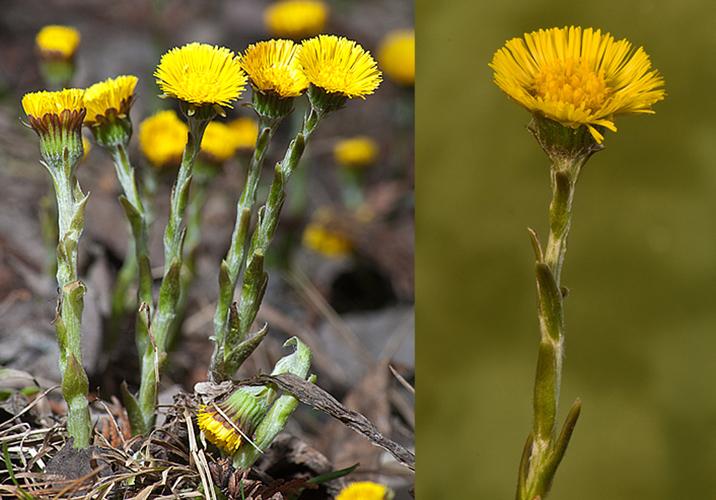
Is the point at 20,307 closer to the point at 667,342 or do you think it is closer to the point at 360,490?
the point at 360,490

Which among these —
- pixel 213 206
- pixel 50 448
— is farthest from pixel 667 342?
pixel 213 206

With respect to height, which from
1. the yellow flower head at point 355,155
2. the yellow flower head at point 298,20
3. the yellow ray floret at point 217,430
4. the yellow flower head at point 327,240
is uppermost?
the yellow flower head at point 298,20

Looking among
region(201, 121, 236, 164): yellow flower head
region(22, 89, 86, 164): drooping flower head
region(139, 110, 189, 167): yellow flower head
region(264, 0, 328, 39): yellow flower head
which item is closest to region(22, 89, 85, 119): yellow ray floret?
region(22, 89, 86, 164): drooping flower head

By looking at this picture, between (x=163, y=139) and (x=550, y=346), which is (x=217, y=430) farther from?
(x=163, y=139)

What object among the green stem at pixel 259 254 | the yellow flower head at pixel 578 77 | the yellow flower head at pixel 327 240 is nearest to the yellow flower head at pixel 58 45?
the green stem at pixel 259 254

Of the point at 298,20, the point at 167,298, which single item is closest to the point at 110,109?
the point at 167,298

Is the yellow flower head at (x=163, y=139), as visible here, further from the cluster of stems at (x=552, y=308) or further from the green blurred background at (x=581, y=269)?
the cluster of stems at (x=552, y=308)

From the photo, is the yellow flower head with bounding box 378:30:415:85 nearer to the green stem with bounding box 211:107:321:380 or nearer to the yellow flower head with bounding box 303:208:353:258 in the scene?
the yellow flower head with bounding box 303:208:353:258
